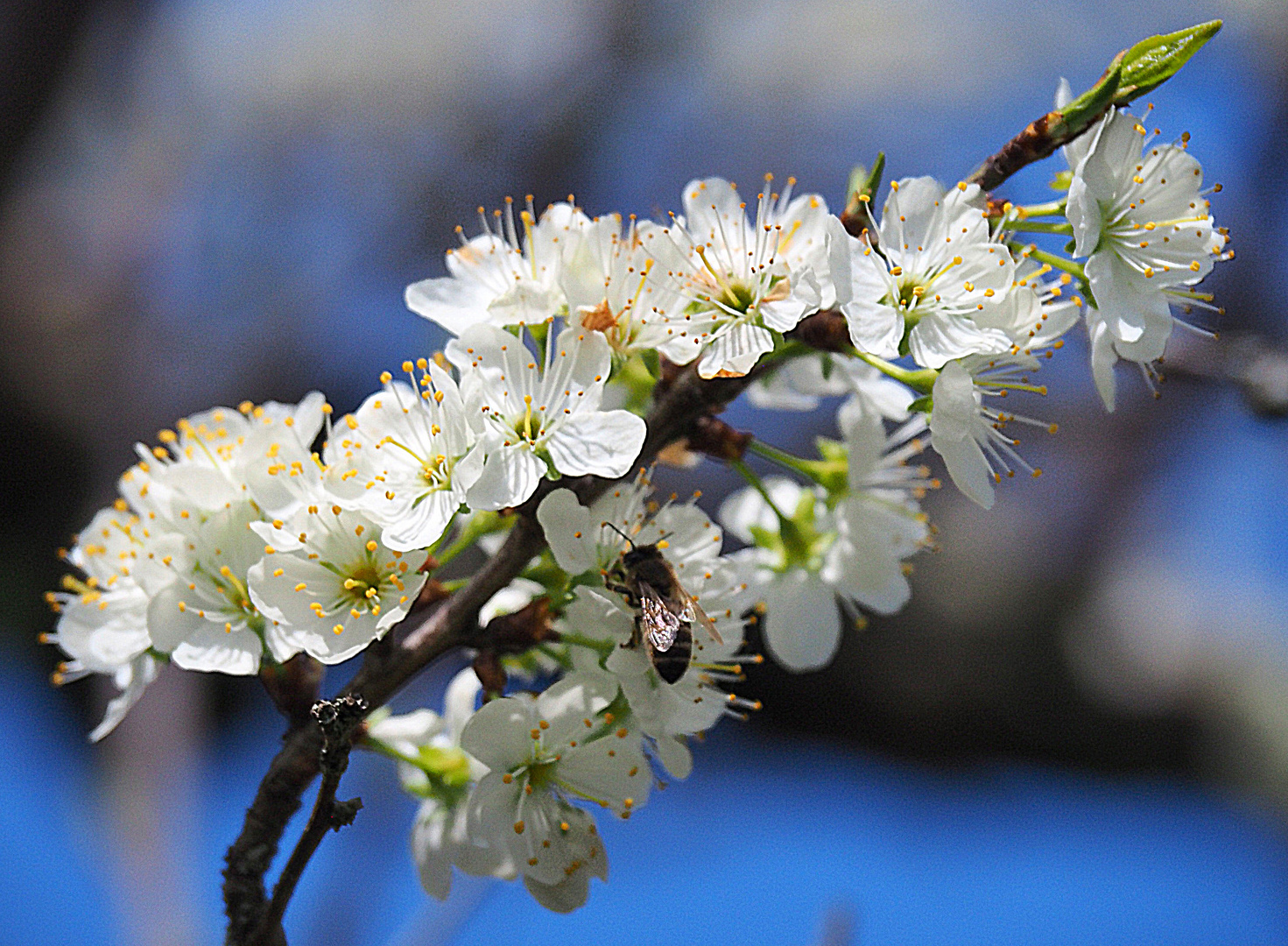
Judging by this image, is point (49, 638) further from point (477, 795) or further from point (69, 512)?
point (69, 512)

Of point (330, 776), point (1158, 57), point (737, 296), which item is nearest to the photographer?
point (330, 776)

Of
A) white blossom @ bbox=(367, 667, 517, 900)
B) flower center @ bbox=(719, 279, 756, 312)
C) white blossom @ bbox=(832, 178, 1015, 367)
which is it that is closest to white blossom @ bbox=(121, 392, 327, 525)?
white blossom @ bbox=(367, 667, 517, 900)

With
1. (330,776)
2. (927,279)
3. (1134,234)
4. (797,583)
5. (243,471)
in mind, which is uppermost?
(1134,234)

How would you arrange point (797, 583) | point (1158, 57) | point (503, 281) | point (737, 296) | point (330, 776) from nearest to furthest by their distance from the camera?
1. point (330, 776)
2. point (1158, 57)
3. point (737, 296)
4. point (503, 281)
5. point (797, 583)

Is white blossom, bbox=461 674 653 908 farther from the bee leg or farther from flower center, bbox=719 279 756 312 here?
flower center, bbox=719 279 756 312

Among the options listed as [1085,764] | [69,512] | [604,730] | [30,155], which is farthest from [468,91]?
[604,730]

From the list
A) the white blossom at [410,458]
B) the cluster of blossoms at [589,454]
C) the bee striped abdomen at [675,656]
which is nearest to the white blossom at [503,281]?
the cluster of blossoms at [589,454]

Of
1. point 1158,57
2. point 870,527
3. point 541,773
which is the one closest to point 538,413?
point 541,773

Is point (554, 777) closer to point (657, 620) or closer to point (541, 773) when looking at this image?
point (541, 773)
